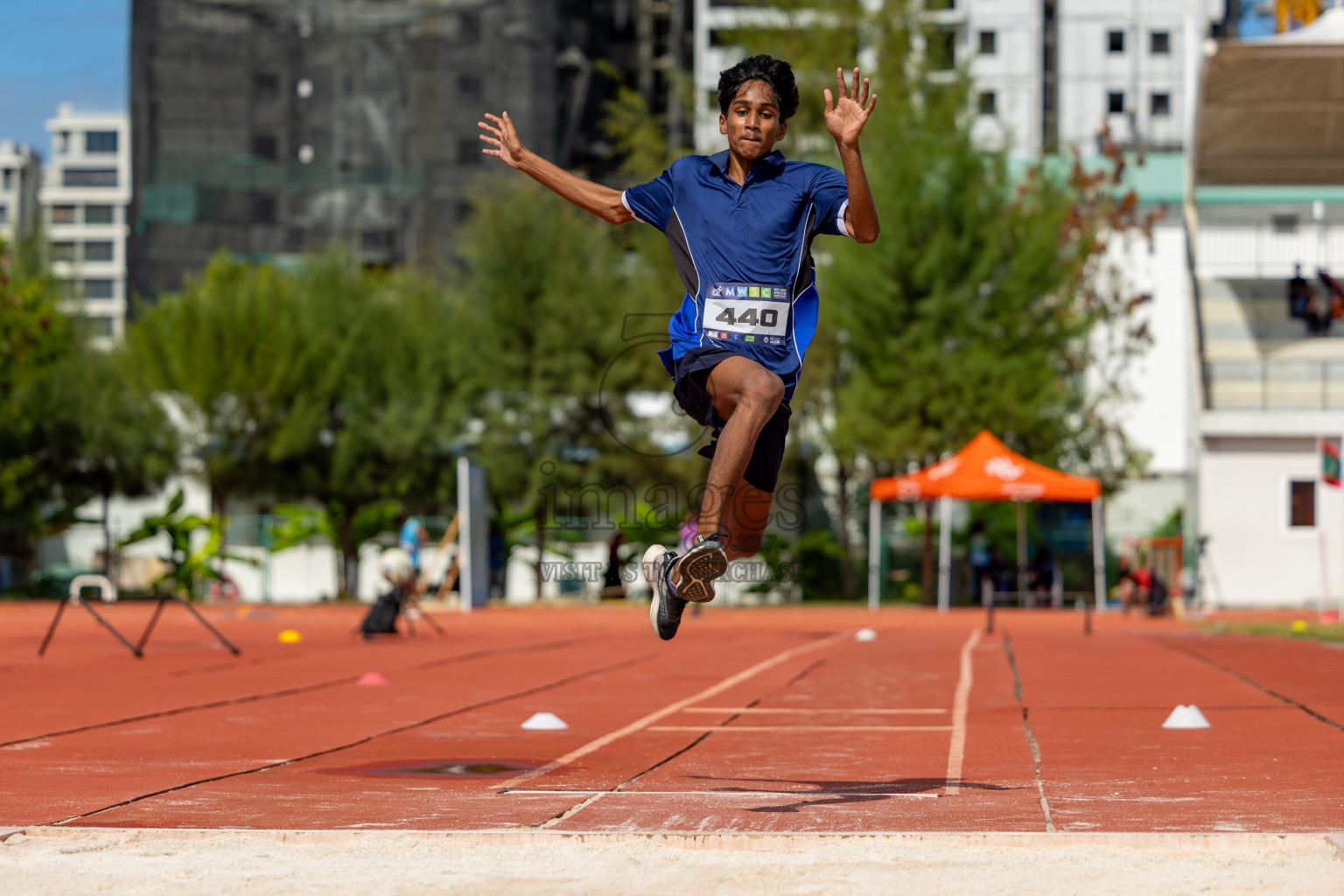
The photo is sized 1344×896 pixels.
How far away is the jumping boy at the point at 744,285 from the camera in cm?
527

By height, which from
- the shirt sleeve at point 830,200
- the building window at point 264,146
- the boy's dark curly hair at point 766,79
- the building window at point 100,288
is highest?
the building window at point 100,288

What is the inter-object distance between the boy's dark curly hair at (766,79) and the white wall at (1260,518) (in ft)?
93.2

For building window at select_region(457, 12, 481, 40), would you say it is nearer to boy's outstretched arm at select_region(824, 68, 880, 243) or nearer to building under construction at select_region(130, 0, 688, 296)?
building under construction at select_region(130, 0, 688, 296)

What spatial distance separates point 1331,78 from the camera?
36250 mm

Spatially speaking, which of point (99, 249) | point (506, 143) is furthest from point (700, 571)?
point (99, 249)

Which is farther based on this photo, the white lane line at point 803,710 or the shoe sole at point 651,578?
→ the white lane line at point 803,710

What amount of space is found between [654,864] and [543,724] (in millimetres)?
4588

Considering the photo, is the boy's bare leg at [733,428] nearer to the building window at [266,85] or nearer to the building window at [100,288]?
the building window at [266,85]

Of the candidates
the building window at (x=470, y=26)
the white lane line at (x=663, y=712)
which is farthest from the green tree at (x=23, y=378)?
the building window at (x=470, y=26)

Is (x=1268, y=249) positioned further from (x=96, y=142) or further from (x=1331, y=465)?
(x=96, y=142)

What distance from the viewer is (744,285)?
5.47m

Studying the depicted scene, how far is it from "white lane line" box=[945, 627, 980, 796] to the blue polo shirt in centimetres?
208

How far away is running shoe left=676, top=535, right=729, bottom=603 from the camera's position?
5.16m

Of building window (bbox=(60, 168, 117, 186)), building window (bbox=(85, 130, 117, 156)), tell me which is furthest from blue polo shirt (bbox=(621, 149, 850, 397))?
building window (bbox=(85, 130, 117, 156))
